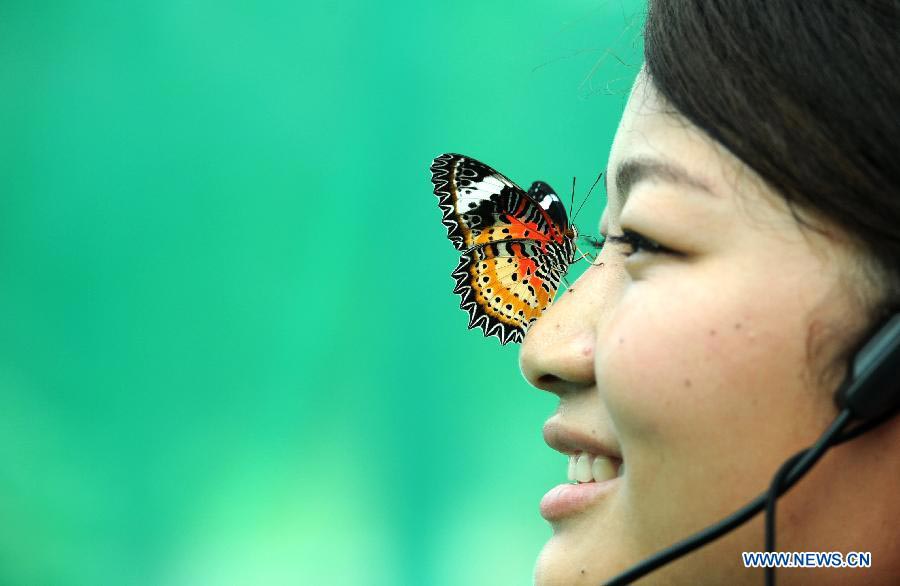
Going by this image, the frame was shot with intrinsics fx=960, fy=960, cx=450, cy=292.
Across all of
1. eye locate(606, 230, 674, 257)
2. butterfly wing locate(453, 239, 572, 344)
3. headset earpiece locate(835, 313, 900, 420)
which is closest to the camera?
headset earpiece locate(835, 313, 900, 420)

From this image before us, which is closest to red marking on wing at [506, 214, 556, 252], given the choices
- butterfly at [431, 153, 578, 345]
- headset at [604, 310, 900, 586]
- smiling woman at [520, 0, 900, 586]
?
butterfly at [431, 153, 578, 345]

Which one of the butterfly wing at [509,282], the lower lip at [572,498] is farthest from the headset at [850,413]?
the butterfly wing at [509,282]

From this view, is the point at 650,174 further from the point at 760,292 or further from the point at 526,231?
the point at 526,231

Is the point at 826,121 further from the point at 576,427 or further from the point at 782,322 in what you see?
the point at 576,427

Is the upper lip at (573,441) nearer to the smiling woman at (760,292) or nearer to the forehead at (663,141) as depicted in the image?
the smiling woman at (760,292)

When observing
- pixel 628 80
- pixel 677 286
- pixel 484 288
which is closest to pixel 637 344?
pixel 677 286

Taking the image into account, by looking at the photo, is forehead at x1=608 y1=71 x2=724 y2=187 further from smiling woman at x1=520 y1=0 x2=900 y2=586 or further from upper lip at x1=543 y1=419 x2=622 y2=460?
upper lip at x1=543 y1=419 x2=622 y2=460
